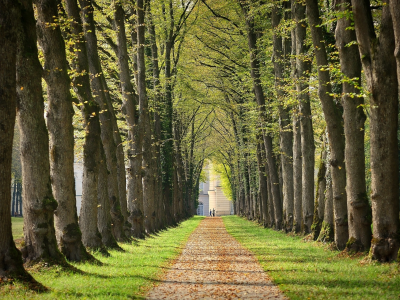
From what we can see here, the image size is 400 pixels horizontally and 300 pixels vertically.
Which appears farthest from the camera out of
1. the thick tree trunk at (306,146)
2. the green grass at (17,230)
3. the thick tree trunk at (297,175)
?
the green grass at (17,230)

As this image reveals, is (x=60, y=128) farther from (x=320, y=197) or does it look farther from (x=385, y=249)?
(x=320, y=197)

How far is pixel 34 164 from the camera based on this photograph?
9680 mm

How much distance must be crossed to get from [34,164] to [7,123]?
7.51 ft

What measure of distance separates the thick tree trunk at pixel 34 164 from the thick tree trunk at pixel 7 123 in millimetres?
1559

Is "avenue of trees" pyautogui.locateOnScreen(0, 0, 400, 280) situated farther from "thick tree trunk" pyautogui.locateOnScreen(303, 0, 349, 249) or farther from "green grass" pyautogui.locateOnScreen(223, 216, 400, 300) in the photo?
"green grass" pyautogui.locateOnScreen(223, 216, 400, 300)

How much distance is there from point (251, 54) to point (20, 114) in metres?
17.3

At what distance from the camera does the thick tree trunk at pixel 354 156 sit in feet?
40.7

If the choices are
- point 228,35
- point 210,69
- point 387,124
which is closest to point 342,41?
point 387,124

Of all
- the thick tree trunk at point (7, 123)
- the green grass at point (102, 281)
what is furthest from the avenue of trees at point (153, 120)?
the green grass at point (102, 281)

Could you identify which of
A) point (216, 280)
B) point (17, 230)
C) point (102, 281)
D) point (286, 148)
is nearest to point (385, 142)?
point (216, 280)

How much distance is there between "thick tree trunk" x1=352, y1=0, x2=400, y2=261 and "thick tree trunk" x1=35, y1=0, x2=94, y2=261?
6441mm

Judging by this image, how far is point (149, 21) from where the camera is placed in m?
24.3

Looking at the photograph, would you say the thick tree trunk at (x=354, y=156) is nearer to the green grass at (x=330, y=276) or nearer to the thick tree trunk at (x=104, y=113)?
the green grass at (x=330, y=276)

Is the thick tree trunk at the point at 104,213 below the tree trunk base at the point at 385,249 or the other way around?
the other way around
